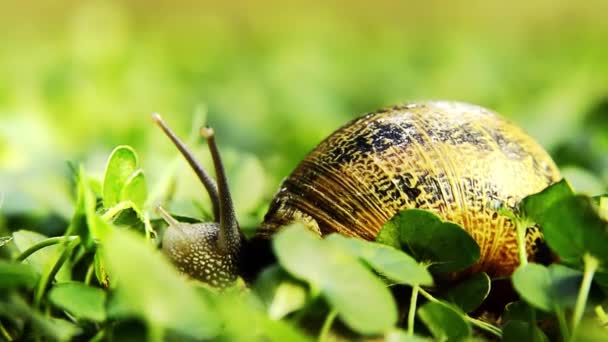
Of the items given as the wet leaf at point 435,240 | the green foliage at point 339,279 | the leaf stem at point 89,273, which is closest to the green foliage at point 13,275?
the leaf stem at point 89,273

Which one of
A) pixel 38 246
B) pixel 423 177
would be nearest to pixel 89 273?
pixel 38 246

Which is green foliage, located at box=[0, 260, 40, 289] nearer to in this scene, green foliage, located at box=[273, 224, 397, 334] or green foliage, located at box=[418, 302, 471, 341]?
green foliage, located at box=[273, 224, 397, 334]

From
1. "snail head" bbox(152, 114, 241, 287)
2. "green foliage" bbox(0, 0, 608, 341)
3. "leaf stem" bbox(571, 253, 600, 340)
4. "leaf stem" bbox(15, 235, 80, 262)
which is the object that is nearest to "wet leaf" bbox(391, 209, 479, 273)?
"green foliage" bbox(0, 0, 608, 341)

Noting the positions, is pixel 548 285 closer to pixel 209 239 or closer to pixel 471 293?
pixel 471 293

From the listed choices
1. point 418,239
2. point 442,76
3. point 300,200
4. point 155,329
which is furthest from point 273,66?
point 155,329

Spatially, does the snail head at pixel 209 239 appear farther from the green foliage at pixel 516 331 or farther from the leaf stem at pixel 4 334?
the green foliage at pixel 516 331

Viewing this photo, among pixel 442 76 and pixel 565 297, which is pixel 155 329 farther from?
pixel 442 76
